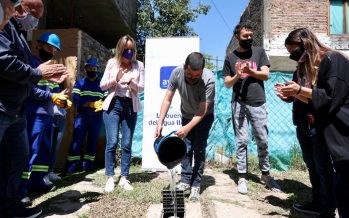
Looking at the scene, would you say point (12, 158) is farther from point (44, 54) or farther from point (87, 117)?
point (87, 117)

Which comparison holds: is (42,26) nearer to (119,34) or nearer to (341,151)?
(119,34)

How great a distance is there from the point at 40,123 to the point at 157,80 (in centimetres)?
221

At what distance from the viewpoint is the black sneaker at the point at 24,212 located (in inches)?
121

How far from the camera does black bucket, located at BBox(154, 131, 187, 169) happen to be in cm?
334

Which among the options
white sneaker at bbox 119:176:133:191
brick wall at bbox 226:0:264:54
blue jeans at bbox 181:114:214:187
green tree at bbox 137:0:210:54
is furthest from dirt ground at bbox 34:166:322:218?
green tree at bbox 137:0:210:54

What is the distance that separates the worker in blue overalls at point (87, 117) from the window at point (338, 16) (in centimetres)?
934

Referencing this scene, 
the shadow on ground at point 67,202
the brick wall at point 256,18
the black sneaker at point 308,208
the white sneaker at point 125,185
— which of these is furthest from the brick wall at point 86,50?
the brick wall at point 256,18

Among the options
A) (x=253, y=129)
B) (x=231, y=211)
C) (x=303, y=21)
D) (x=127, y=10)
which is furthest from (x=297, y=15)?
(x=231, y=211)

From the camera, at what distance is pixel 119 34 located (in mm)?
12398

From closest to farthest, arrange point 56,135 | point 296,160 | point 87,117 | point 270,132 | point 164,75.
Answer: point 56,135 < point 164,75 < point 87,117 < point 296,160 < point 270,132

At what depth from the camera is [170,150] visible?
136 inches

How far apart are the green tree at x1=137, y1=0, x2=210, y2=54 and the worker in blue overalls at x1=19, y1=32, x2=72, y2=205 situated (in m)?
11.0

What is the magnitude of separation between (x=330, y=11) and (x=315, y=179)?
32.7ft

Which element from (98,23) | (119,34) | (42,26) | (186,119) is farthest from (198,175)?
(119,34)
